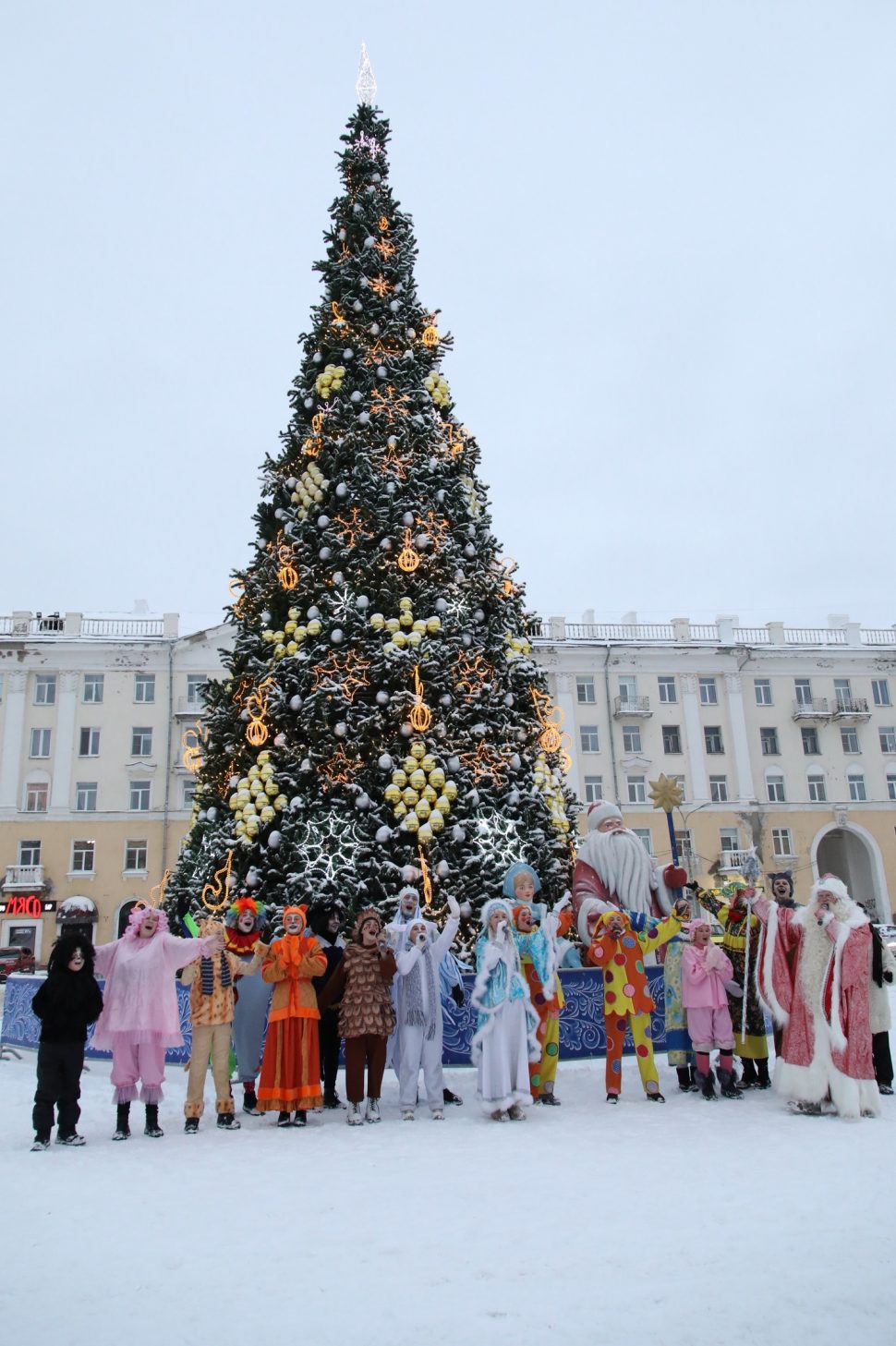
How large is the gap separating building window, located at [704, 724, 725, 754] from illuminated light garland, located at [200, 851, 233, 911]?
30.3 m

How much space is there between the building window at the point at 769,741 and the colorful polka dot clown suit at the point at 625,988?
31.6 meters

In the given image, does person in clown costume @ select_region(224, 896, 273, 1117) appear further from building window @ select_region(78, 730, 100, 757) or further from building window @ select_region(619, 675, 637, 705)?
building window @ select_region(619, 675, 637, 705)

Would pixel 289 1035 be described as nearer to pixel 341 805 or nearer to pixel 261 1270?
pixel 341 805

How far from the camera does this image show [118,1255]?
4.27 metres

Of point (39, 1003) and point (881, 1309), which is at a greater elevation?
point (39, 1003)

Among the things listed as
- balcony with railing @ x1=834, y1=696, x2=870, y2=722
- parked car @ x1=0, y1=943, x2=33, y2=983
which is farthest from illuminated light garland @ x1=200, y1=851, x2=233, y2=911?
balcony with railing @ x1=834, y1=696, x2=870, y2=722

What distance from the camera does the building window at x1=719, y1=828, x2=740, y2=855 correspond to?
36.8 meters

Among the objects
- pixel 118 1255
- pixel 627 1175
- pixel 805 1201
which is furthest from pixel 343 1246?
pixel 805 1201

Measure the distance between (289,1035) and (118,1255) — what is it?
3.27 m

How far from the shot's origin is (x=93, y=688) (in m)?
35.5

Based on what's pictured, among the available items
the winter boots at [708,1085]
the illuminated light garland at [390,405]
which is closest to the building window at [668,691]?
the illuminated light garland at [390,405]

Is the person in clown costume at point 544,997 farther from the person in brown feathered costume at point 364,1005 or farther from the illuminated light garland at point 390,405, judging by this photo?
the illuminated light garland at point 390,405

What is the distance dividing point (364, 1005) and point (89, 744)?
29.9 metres

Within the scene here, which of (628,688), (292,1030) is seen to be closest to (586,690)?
(628,688)
